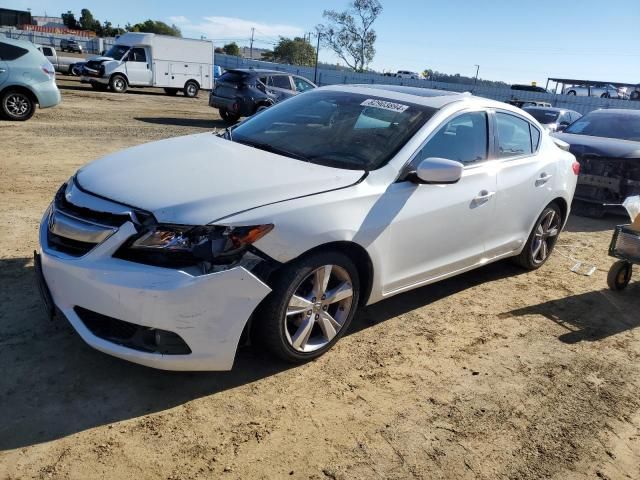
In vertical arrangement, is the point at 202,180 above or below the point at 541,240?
above

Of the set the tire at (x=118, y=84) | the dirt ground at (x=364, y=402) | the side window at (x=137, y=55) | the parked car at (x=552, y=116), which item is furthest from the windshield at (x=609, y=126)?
the side window at (x=137, y=55)

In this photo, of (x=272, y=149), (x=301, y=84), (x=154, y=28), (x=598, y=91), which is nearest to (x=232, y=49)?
(x=154, y=28)

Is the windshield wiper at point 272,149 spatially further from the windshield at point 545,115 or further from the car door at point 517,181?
the windshield at point 545,115

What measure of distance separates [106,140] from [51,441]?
9.23 meters

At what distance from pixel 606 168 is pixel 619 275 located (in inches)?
134

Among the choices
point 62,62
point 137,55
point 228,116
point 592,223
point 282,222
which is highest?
point 137,55

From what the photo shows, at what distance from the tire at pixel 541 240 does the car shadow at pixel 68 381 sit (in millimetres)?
3003

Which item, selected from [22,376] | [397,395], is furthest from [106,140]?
[397,395]

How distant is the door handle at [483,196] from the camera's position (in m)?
4.23

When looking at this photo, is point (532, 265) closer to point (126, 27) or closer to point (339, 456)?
point (339, 456)

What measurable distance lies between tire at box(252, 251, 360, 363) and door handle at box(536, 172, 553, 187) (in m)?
2.39

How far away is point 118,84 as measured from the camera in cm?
2262

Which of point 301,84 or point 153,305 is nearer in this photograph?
point 153,305

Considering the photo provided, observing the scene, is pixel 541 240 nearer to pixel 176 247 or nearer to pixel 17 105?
pixel 176 247
